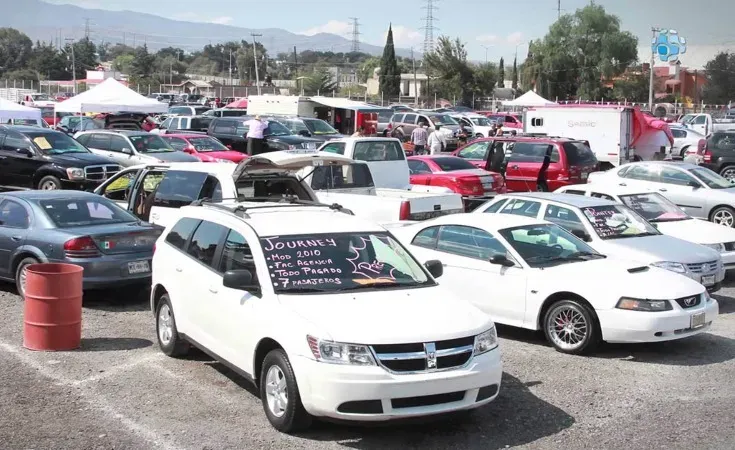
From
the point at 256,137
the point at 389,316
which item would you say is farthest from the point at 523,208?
the point at 256,137

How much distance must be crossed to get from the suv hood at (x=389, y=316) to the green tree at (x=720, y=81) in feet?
299

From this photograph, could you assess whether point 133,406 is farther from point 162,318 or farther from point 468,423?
point 468,423

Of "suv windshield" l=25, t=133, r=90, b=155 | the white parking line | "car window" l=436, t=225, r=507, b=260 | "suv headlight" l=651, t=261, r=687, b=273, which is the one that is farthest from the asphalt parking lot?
"suv windshield" l=25, t=133, r=90, b=155

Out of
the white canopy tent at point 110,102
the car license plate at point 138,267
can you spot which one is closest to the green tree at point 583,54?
the white canopy tent at point 110,102

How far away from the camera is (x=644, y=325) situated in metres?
9.04

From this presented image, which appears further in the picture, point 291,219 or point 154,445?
point 291,219

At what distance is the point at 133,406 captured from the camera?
7.37 metres

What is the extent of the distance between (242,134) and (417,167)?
33.8ft

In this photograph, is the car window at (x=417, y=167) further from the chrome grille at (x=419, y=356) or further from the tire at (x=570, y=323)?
the chrome grille at (x=419, y=356)

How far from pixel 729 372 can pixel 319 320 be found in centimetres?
479

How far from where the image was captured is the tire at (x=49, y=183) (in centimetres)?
1991

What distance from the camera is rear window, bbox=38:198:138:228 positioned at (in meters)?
11.5

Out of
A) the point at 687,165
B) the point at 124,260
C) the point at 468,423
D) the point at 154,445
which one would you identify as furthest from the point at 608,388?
the point at 687,165

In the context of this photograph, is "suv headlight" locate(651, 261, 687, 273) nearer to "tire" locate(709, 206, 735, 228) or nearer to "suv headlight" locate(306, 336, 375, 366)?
"suv headlight" locate(306, 336, 375, 366)
